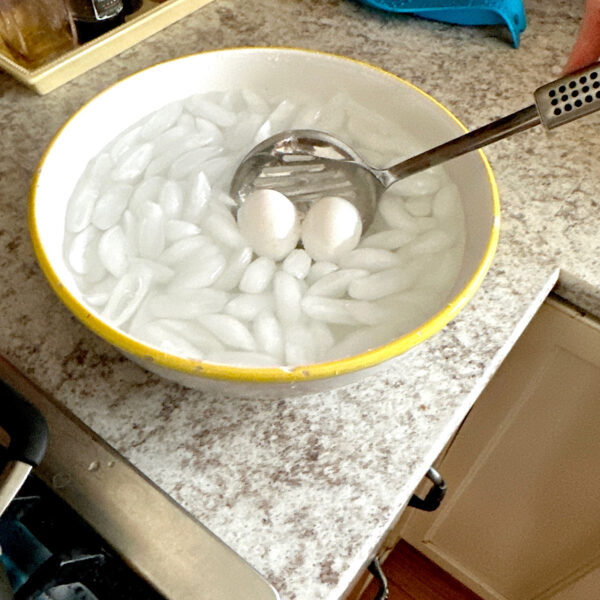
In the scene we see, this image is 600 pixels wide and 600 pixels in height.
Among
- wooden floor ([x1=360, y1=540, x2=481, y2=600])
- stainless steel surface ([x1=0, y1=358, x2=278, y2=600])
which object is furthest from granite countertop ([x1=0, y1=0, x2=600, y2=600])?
wooden floor ([x1=360, y1=540, x2=481, y2=600])

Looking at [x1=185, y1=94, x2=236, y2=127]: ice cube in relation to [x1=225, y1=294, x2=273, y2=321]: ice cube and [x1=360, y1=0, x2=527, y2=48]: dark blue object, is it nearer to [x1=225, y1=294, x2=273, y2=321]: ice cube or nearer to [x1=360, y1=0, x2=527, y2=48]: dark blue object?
[x1=225, y1=294, x2=273, y2=321]: ice cube

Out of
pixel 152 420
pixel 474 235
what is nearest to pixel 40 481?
pixel 152 420

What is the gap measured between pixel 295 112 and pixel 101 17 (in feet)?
0.92

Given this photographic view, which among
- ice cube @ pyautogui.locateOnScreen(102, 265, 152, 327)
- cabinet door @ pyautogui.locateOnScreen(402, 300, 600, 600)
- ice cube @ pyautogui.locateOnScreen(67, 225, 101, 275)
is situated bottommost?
cabinet door @ pyautogui.locateOnScreen(402, 300, 600, 600)

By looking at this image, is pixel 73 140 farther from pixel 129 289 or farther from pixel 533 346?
pixel 533 346

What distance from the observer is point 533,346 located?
64 cm

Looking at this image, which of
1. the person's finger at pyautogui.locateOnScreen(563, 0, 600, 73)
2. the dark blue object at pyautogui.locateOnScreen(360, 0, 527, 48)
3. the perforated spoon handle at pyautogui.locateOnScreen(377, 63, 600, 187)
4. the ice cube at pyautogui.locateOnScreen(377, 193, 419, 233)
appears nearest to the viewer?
the perforated spoon handle at pyautogui.locateOnScreen(377, 63, 600, 187)

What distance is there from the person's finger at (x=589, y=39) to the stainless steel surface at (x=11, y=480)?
56cm

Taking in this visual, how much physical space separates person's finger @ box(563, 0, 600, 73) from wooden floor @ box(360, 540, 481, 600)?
2.74 feet

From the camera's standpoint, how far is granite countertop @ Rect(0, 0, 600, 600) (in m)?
0.40

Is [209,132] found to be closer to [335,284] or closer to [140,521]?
[335,284]

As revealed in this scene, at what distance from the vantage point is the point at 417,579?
1.13 metres

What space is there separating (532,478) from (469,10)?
563 mm

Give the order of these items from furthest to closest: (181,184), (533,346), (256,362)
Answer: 1. (533,346)
2. (181,184)
3. (256,362)
